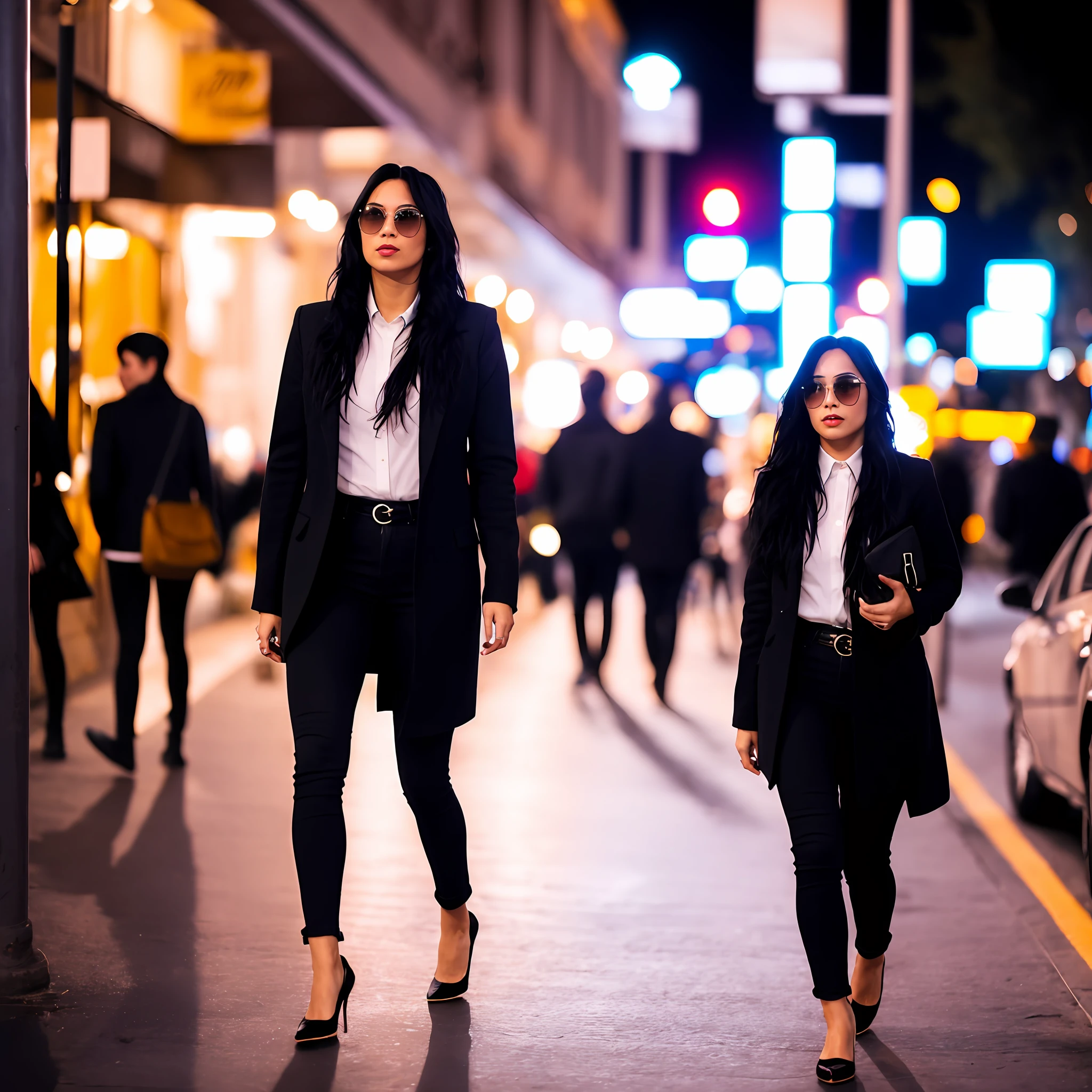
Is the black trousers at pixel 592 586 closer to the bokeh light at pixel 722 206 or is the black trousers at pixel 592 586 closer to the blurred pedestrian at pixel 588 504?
the blurred pedestrian at pixel 588 504

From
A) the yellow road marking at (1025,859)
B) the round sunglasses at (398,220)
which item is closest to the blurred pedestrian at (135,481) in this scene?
the yellow road marking at (1025,859)

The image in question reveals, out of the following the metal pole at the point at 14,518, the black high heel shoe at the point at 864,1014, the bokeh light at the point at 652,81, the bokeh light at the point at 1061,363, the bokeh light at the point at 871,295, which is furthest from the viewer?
the bokeh light at the point at 1061,363

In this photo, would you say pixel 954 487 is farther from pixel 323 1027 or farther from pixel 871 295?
pixel 323 1027

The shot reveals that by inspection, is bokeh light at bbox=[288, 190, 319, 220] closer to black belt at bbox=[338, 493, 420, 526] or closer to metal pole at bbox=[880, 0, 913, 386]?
metal pole at bbox=[880, 0, 913, 386]

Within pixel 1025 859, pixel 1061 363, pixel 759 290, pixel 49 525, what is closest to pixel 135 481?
pixel 49 525

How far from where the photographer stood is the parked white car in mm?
6645

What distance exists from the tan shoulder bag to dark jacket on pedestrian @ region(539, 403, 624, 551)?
4234 mm

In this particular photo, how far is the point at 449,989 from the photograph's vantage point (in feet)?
16.5

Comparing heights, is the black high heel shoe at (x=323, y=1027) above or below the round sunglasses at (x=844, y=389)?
below

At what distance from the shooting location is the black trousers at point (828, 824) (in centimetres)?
445

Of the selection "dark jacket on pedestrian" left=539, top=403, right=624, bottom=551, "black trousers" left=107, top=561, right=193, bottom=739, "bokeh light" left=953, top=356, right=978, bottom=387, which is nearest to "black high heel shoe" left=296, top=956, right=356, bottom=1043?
"black trousers" left=107, top=561, right=193, bottom=739

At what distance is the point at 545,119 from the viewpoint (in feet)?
119

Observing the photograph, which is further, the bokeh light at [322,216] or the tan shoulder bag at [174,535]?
the bokeh light at [322,216]

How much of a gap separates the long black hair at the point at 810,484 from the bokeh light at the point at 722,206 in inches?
357
